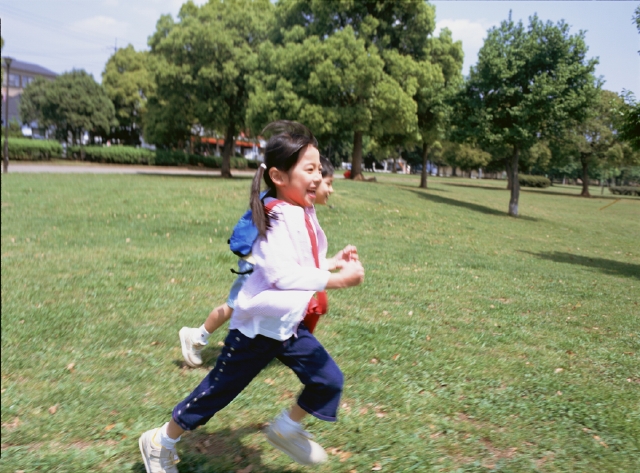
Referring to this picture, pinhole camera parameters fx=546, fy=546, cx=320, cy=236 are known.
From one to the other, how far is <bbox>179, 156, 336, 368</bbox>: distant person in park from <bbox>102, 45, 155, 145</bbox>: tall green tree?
54364 mm

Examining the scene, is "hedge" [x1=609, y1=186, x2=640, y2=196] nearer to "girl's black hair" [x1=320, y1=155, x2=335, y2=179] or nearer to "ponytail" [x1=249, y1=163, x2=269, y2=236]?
"girl's black hair" [x1=320, y1=155, x2=335, y2=179]

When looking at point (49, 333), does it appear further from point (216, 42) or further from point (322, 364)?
point (216, 42)

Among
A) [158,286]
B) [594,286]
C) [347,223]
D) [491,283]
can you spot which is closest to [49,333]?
[158,286]

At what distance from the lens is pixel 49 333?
5238mm

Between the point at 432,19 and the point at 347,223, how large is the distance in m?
19.3

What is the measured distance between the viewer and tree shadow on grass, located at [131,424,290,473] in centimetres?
312

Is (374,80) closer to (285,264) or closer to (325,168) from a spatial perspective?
(325,168)

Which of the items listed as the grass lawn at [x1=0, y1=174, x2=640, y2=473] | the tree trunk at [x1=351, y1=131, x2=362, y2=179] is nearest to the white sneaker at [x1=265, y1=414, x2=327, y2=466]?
the grass lawn at [x1=0, y1=174, x2=640, y2=473]

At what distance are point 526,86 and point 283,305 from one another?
20.8 meters

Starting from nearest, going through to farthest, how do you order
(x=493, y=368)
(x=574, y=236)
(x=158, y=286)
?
(x=493, y=368) < (x=158, y=286) < (x=574, y=236)

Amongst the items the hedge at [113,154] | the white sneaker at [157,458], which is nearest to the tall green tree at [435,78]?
the hedge at [113,154]

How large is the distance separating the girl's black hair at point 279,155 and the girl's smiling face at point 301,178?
Answer: 0.08 feet

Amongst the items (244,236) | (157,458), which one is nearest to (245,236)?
(244,236)

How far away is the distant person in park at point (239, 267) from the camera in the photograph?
280cm
